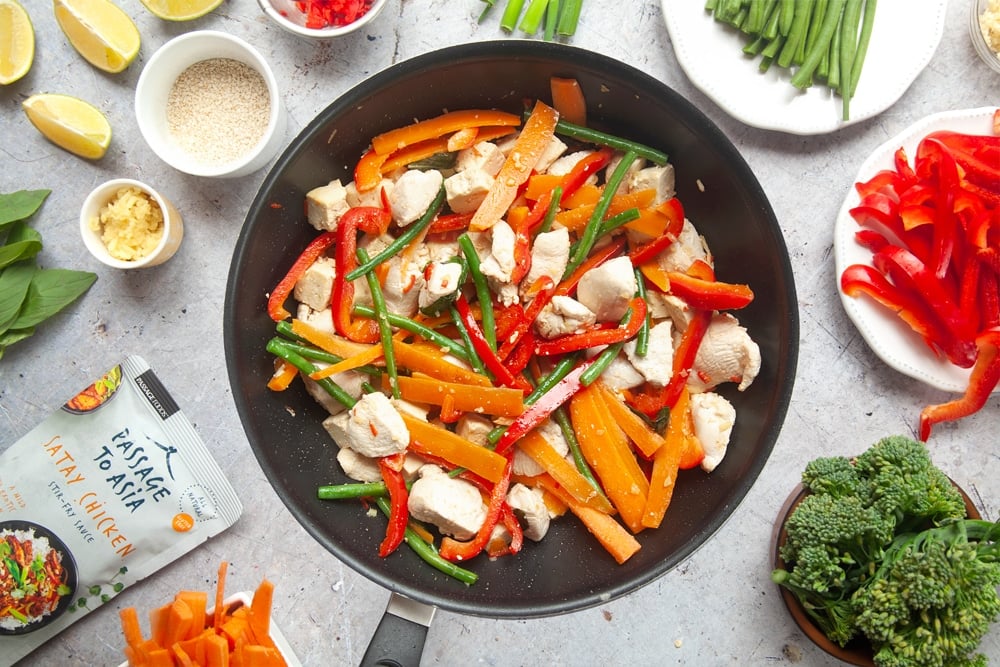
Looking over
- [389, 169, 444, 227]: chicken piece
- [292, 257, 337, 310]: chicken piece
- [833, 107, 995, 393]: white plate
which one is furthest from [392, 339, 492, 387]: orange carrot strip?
[833, 107, 995, 393]: white plate

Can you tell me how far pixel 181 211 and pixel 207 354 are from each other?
437 mm

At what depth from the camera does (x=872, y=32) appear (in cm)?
211

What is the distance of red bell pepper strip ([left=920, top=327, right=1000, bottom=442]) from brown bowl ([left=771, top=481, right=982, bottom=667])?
208mm

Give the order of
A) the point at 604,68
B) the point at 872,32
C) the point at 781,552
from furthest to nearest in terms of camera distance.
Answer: the point at 872,32 → the point at 781,552 → the point at 604,68

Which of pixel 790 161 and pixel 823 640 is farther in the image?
pixel 790 161

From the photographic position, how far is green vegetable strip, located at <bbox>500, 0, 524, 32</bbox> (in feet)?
6.96

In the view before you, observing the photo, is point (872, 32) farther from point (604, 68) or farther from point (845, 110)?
point (604, 68)

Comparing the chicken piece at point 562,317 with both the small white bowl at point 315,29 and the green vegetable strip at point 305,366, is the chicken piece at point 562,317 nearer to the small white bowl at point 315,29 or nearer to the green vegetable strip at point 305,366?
the green vegetable strip at point 305,366

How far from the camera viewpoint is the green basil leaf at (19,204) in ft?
6.92

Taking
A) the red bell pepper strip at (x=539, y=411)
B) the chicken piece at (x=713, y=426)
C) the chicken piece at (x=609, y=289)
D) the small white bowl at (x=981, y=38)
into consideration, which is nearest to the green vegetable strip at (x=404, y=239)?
the chicken piece at (x=609, y=289)

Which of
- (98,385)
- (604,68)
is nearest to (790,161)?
(604,68)

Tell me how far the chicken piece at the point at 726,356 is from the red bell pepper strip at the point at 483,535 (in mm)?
597

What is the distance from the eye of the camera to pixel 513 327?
1922 mm

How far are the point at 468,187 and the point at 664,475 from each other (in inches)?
36.0
